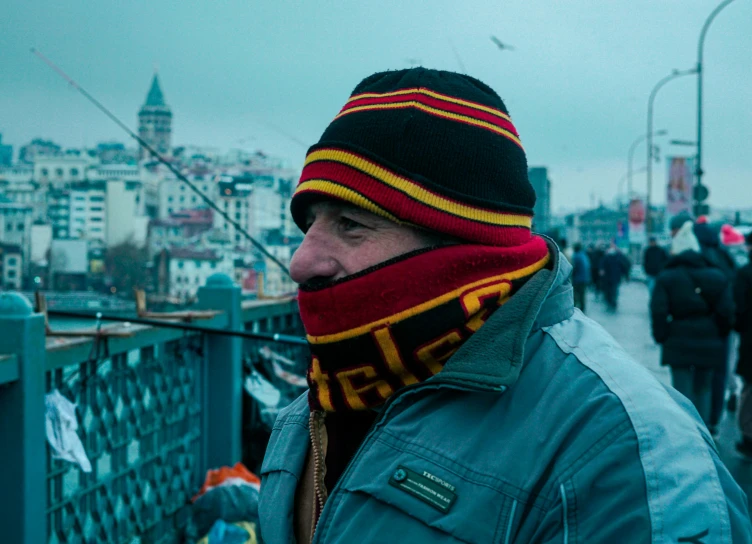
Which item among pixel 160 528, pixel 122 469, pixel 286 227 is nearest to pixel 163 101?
pixel 286 227

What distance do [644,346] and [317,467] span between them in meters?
13.1

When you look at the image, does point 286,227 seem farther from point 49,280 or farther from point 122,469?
point 122,469

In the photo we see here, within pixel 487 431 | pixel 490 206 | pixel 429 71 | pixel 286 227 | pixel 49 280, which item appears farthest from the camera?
pixel 286 227

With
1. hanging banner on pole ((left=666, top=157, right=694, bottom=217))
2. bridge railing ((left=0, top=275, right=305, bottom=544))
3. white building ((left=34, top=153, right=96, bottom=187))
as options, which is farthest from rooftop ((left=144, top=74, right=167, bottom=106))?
hanging banner on pole ((left=666, top=157, right=694, bottom=217))

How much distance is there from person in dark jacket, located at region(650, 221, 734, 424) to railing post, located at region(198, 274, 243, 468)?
12.0 feet

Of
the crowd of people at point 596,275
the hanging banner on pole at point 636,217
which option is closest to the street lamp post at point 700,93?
the crowd of people at point 596,275

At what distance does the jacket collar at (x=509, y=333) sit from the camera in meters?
1.42

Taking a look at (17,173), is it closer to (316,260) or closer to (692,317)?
(316,260)

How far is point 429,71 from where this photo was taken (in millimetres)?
1774

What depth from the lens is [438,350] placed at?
1578mm

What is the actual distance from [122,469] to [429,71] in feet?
9.90

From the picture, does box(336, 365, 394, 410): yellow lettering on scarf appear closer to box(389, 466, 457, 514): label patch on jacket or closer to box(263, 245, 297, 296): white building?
box(389, 466, 457, 514): label patch on jacket

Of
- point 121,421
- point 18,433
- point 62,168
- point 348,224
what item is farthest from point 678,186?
point 348,224

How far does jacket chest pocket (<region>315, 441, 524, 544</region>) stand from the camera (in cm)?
131
